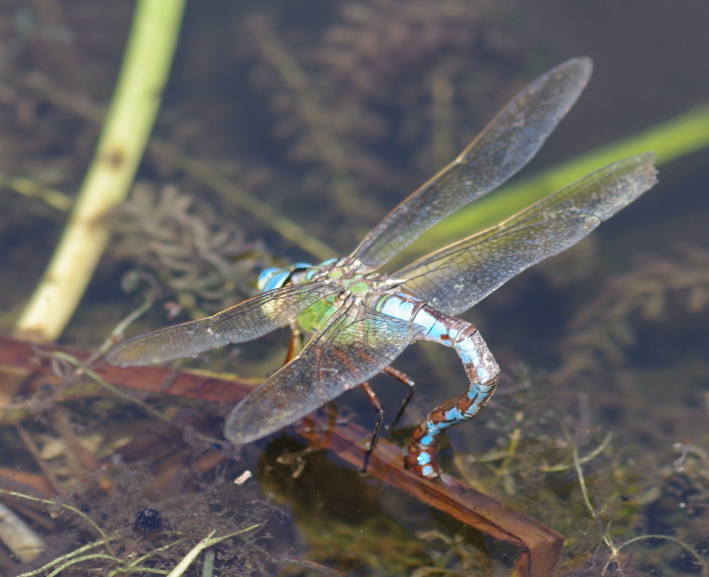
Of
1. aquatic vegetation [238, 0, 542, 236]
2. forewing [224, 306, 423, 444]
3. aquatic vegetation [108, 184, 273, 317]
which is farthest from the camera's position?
aquatic vegetation [238, 0, 542, 236]

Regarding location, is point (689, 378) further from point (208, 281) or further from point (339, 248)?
point (208, 281)

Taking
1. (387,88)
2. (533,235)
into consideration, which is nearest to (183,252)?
(533,235)

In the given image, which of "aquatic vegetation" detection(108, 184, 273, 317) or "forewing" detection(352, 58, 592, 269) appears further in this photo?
"aquatic vegetation" detection(108, 184, 273, 317)

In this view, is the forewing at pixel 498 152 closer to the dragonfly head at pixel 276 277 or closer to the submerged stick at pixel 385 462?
the dragonfly head at pixel 276 277

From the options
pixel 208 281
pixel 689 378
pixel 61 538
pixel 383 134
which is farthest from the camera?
pixel 383 134

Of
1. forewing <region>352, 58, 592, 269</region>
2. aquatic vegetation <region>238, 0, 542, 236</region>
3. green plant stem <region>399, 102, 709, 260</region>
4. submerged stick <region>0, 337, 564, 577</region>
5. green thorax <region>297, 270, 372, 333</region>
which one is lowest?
submerged stick <region>0, 337, 564, 577</region>

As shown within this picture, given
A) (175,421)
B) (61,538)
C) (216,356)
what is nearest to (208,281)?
(216,356)

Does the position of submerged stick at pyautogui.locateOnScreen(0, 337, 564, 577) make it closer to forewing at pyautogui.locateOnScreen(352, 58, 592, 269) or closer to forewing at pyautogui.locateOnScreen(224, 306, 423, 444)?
forewing at pyautogui.locateOnScreen(224, 306, 423, 444)

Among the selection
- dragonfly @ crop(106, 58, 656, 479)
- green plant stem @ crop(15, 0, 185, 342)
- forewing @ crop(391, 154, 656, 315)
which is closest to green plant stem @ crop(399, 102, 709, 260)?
dragonfly @ crop(106, 58, 656, 479)
